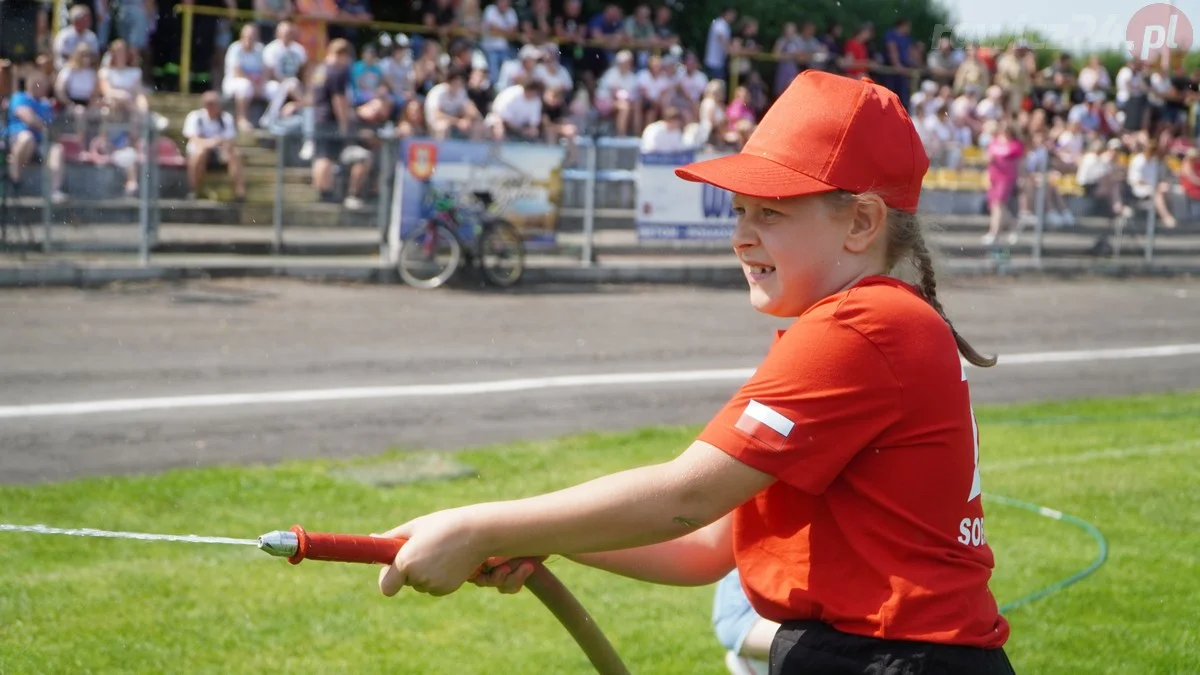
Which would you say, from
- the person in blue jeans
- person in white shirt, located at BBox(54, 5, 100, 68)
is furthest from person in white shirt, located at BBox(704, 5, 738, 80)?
the person in blue jeans

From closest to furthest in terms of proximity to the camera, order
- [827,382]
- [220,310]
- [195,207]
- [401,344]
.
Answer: [827,382]
[401,344]
[220,310]
[195,207]

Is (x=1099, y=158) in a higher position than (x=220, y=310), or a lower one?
higher

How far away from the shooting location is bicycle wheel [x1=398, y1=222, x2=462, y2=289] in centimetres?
1645

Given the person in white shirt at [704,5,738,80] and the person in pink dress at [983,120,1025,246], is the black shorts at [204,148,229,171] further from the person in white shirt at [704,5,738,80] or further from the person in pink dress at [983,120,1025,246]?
the person in pink dress at [983,120,1025,246]

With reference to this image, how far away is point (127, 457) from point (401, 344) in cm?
454

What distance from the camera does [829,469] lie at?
2270mm

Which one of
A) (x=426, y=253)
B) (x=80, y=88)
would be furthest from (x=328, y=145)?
(x=80, y=88)

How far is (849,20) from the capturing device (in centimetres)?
2369

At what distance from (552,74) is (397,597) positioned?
16.0m

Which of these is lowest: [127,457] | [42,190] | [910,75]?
[127,457]

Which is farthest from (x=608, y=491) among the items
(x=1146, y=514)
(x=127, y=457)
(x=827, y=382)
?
(x=127, y=457)

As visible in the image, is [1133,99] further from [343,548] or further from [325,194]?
[343,548]

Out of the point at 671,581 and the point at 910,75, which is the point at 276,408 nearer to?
the point at 671,581

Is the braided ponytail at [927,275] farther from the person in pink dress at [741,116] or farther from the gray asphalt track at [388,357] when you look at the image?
the person in pink dress at [741,116]
